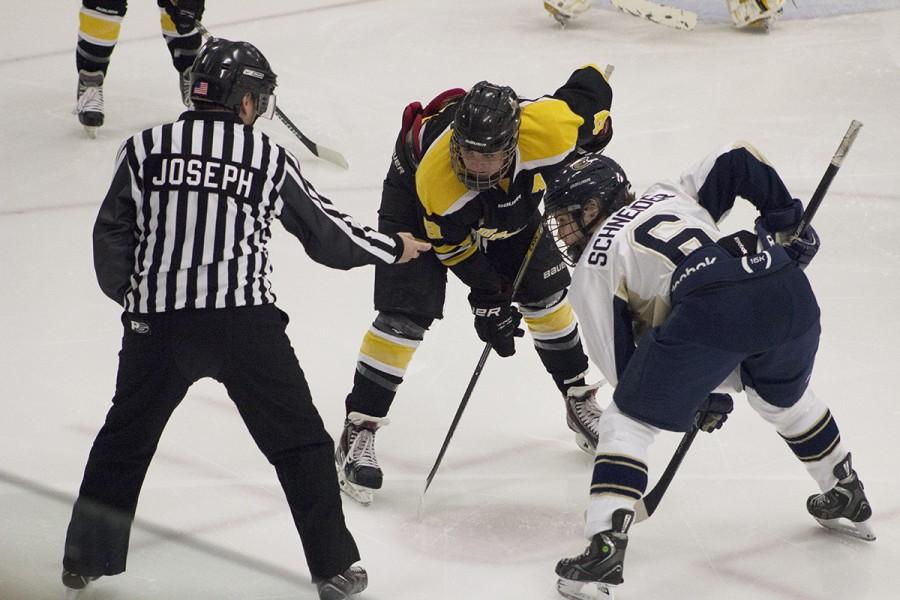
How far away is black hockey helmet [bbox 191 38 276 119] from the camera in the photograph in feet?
7.80

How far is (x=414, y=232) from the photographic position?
3084 millimetres

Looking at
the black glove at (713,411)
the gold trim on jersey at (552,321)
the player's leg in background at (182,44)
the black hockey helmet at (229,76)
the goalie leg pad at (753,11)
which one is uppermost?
the black hockey helmet at (229,76)

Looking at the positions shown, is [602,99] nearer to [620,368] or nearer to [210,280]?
[620,368]

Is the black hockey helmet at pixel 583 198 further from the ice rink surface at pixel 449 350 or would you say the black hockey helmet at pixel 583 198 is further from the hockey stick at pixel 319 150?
the hockey stick at pixel 319 150

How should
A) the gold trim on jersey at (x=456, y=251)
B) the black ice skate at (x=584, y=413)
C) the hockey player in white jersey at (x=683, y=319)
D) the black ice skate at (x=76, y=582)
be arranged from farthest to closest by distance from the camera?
the black ice skate at (x=584, y=413), the gold trim on jersey at (x=456, y=251), the hockey player in white jersey at (x=683, y=319), the black ice skate at (x=76, y=582)

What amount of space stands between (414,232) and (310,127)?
2.39 metres

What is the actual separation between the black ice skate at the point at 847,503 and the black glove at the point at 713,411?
28cm

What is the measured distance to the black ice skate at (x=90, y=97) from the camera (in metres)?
5.18

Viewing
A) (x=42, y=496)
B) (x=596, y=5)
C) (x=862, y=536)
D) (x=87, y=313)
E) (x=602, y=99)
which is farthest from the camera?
(x=596, y=5)

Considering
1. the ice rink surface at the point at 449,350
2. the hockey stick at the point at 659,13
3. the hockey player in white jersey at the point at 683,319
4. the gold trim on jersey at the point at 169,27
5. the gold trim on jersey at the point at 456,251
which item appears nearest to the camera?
the hockey player in white jersey at the point at 683,319

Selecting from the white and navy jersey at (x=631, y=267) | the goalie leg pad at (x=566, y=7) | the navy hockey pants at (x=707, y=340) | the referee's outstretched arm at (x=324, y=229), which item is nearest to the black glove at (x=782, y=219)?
the white and navy jersey at (x=631, y=267)

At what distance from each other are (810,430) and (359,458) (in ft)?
3.27

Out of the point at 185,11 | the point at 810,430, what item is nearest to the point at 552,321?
the point at 810,430

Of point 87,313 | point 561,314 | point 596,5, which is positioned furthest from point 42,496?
point 596,5
